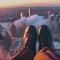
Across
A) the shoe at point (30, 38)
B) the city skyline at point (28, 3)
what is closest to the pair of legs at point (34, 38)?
the shoe at point (30, 38)

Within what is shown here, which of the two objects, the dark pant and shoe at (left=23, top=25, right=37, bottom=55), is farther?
shoe at (left=23, top=25, right=37, bottom=55)

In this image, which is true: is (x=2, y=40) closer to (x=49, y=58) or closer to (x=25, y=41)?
(x=25, y=41)

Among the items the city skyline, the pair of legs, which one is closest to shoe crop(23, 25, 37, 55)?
the pair of legs

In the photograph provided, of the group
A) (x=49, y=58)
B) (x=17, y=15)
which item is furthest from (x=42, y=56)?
(x=17, y=15)

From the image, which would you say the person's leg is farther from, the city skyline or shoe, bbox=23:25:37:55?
the city skyline

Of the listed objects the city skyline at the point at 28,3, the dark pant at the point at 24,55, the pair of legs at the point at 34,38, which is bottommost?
the dark pant at the point at 24,55

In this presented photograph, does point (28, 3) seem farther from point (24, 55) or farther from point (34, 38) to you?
point (24, 55)

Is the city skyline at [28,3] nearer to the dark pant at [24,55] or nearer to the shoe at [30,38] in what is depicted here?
the shoe at [30,38]
